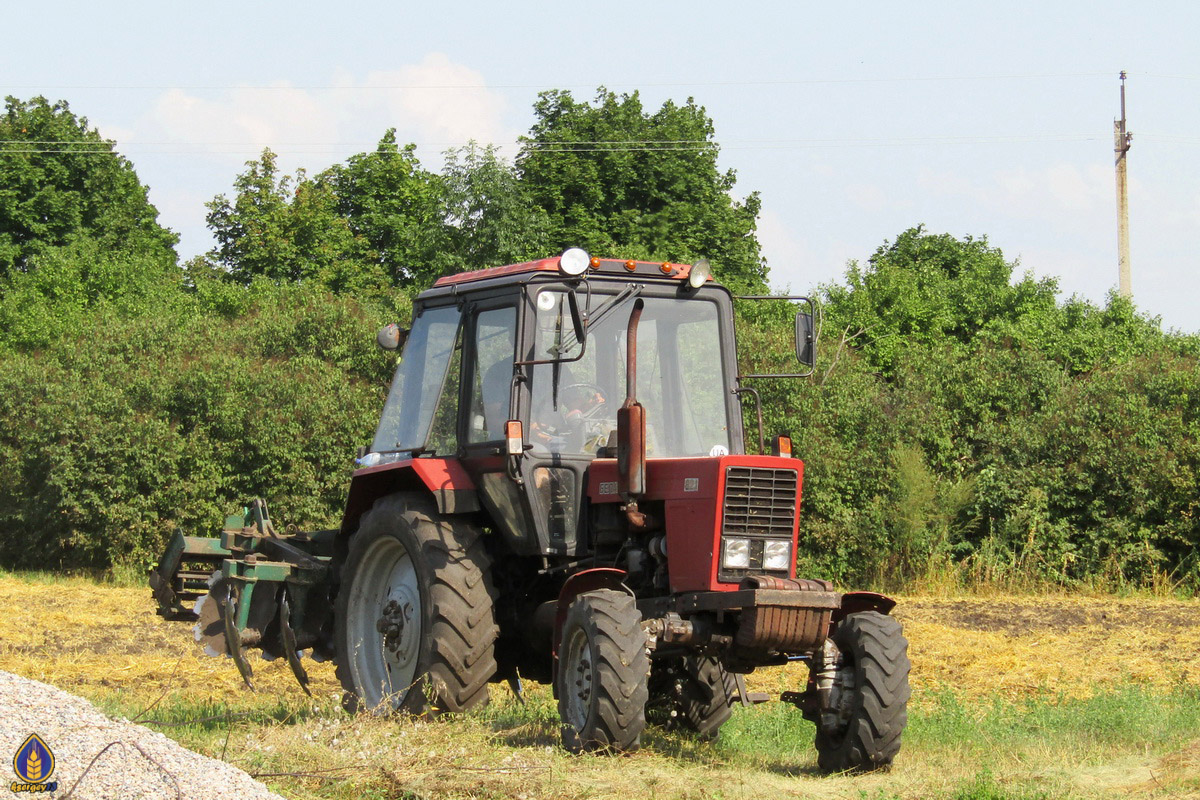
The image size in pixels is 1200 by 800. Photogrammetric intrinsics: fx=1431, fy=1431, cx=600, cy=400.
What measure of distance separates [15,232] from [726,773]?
3890 cm

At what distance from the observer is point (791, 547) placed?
7.69 metres

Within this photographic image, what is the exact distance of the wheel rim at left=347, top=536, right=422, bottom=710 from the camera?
28.2ft

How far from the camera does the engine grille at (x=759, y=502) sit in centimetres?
750

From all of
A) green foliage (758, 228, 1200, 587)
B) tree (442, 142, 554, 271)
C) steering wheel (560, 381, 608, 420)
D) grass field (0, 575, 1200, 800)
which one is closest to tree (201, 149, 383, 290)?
tree (442, 142, 554, 271)

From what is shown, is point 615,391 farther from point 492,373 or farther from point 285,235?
point 285,235

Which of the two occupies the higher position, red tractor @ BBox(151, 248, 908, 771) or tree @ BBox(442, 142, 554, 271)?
tree @ BBox(442, 142, 554, 271)

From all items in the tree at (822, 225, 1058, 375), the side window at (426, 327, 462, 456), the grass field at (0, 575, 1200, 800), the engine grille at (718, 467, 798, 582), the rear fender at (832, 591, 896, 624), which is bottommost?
the grass field at (0, 575, 1200, 800)

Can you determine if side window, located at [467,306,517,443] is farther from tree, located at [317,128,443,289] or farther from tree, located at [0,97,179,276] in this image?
tree, located at [0,97,179,276]

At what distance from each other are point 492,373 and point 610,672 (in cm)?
231

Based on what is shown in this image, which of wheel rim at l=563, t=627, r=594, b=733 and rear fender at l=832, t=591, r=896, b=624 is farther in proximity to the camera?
rear fender at l=832, t=591, r=896, b=624

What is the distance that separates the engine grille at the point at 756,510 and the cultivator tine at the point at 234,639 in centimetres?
333

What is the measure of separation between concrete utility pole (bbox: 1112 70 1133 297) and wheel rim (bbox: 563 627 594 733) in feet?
99.0

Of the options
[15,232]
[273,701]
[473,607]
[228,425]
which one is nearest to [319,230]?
[15,232]

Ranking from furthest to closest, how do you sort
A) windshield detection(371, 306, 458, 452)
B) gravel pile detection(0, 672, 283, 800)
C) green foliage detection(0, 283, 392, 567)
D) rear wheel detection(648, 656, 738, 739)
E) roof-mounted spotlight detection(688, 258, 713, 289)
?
green foliage detection(0, 283, 392, 567) < windshield detection(371, 306, 458, 452) < rear wheel detection(648, 656, 738, 739) < roof-mounted spotlight detection(688, 258, 713, 289) < gravel pile detection(0, 672, 283, 800)
